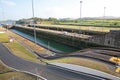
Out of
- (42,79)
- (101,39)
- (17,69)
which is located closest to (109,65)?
(42,79)

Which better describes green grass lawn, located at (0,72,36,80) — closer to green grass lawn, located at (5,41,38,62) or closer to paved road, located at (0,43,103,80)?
paved road, located at (0,43,103,80)

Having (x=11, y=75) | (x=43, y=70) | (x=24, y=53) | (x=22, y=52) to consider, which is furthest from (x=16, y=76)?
(x=22, y=52)

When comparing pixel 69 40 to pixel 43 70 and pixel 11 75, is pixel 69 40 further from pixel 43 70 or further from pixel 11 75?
pixel 11 75

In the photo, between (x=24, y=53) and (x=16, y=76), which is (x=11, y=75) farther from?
(x=24, y=53)

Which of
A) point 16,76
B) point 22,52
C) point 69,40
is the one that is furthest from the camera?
point 69,40

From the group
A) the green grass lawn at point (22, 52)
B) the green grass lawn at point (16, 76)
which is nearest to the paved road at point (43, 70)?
the green grass lawn at point (16, 76)

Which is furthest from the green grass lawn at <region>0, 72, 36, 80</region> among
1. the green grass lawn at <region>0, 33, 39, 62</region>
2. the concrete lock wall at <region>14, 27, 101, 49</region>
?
the concrete lock wall at <region>14, 27, 101, 49</region>

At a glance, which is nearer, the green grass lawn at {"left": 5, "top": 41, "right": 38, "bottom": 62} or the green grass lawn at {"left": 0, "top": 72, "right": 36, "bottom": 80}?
the green grass lawn at {"left": 0, "top": 72, "right": 36, "bottom": 80}

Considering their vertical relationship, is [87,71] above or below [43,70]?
above

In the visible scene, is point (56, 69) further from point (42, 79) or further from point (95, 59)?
point (95, 59)

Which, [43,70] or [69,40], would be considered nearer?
[43,70]

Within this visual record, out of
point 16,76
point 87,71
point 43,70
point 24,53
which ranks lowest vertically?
point 16,76

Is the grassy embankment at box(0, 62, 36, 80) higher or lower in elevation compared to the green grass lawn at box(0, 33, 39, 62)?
lower

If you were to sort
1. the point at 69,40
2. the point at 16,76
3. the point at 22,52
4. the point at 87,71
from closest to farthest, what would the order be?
the point at 87,71 < the point at 16,76 < the point at 22,52 < the point at 69,40
